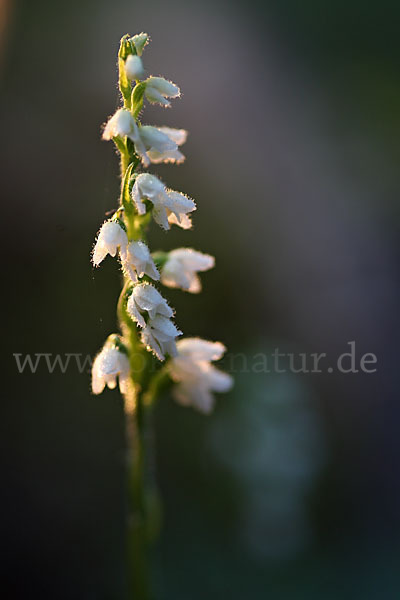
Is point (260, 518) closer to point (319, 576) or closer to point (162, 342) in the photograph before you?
point (319, 576)

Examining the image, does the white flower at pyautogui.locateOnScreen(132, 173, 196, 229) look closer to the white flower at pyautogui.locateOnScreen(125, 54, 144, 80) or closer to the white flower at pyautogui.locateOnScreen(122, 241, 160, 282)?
the white flower at pyautogui.locateOnScreen(122, 241, 160, 282)

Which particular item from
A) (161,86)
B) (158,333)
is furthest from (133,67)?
(158,333)

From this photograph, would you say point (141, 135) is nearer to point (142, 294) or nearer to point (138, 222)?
point (138, 222)

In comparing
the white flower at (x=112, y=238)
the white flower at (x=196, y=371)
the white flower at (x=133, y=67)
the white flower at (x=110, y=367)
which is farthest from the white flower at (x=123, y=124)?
the white flower at (x=196, y=371)

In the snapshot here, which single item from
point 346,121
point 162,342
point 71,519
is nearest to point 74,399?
point 71,519

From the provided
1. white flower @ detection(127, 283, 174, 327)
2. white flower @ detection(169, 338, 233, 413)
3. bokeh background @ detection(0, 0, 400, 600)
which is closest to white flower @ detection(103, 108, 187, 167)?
white flower @ detection(127, 283, 174, 327)
